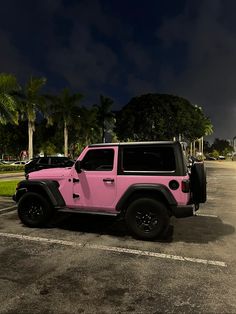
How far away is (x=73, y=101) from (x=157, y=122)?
Answer: 17.9 metres

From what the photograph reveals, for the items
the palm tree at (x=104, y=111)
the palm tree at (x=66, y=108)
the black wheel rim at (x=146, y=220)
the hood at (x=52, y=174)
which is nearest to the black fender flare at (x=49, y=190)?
the hood at (x=52, y=174)

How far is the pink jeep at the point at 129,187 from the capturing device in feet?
22.2

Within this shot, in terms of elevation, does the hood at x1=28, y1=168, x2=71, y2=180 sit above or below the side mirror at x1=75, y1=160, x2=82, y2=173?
below

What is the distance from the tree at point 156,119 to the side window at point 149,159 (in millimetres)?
50656

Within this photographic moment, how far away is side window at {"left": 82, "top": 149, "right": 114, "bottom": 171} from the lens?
733 centimetres

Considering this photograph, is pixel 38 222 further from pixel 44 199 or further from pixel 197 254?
pixel 197 254

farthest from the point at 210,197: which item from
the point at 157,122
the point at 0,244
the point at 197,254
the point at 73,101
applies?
the point at 157,122

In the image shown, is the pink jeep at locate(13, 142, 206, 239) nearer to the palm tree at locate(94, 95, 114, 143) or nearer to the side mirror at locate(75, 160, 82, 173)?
the side mirror at locate(75, 160, 82, 173)

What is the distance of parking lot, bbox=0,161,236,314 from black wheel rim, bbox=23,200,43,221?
0.33 m

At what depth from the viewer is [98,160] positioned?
745 centimetres

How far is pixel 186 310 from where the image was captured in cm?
397

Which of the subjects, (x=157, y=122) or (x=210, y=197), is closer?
(x=210, y=197)

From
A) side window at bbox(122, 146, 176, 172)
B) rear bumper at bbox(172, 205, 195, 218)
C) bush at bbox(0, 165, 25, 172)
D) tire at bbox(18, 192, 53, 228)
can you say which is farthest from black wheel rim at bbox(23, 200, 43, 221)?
bush at bbox(0, 165, 25, 172)

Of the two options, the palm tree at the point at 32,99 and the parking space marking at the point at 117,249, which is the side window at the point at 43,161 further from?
the palm tree at the point at 32,99
